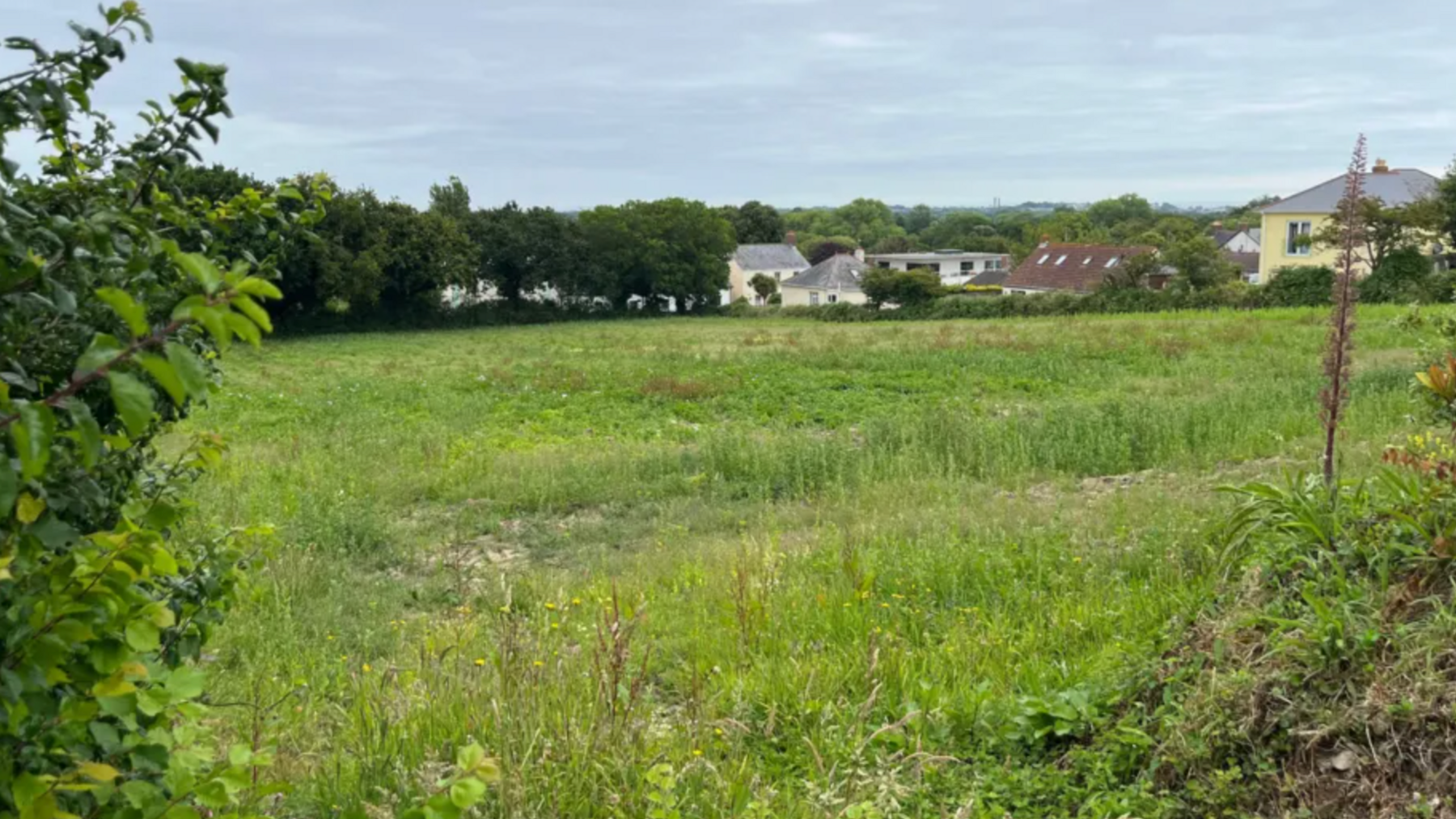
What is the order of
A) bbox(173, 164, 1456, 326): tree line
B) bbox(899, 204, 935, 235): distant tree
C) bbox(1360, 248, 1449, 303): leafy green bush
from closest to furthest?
bbox(1360, 248, 1449, 303): leafy green bush → bbox(173, 164, 1456, 326): tree line → bbox(899, 204, 935, 235): distant tree

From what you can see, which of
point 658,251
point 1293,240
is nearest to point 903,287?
point 658,251

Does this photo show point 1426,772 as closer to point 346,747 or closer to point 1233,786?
point 1233,786

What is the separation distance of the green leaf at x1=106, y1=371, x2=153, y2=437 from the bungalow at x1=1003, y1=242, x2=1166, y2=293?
5888 cm

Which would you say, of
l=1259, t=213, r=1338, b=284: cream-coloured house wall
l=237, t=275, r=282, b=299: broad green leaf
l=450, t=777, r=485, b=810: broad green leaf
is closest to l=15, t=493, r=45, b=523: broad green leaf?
l=237, t=275, r=282, b=299: broad green leaf

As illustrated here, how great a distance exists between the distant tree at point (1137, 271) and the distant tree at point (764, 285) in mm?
32781

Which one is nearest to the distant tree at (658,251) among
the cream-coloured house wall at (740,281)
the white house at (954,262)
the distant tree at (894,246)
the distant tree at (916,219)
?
the cream-coloured house wall at (740,281)

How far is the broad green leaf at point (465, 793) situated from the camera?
4.39 ft

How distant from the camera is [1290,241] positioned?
43.1 m

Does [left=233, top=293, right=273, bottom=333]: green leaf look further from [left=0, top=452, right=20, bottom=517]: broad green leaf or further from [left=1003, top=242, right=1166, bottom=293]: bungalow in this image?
[left=1003, top=242, right=1166, bottom=293]: bungalow

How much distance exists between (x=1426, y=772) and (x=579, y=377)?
15.3m

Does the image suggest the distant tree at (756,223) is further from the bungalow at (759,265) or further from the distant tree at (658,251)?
the distant tree at (658,251)

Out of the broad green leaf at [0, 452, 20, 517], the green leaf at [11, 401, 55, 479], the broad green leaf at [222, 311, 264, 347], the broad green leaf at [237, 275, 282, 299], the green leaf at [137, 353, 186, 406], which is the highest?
the broad green leaf at [237, 275, 282, 299]

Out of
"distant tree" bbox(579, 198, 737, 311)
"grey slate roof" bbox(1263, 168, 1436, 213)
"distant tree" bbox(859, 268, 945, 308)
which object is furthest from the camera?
"distant tree" bbox(579, 198, 737, 311)

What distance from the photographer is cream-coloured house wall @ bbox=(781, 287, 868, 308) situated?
65562 mm
